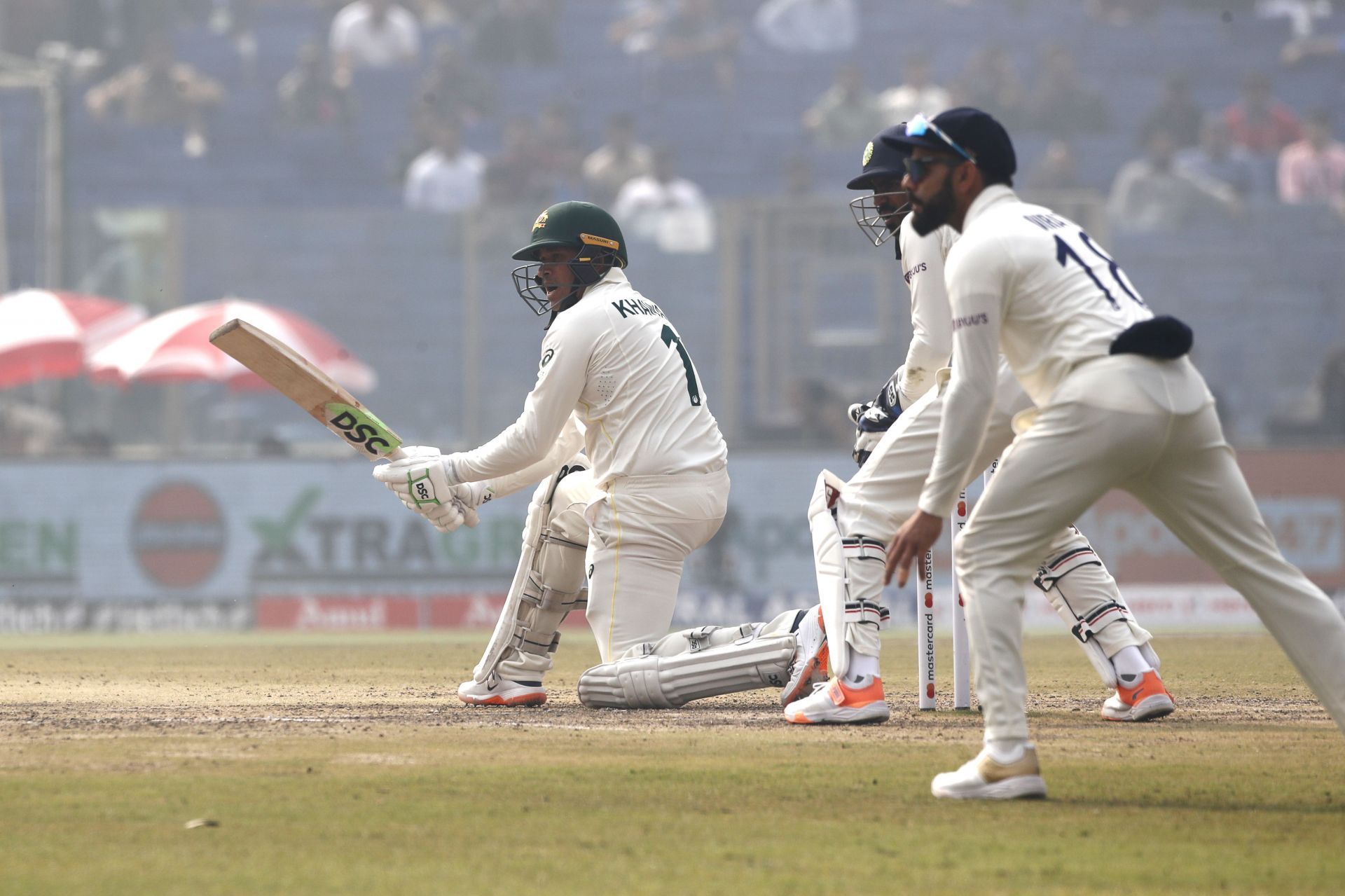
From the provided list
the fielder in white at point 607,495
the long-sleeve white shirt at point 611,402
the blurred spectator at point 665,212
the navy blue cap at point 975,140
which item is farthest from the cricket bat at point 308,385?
the blurred spectator at point 665,212

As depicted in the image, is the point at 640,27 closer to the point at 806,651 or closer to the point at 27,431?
the point at 27,431

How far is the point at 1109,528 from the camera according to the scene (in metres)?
15.1

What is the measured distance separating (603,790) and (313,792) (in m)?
A: 0.74

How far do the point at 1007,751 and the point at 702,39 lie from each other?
61.8 ft

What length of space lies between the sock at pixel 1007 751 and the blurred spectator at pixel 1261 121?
1753 centimetres

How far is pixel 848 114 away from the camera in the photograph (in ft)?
68.2

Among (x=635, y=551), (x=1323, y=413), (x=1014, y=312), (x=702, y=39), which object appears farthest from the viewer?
(x=702, y=39)

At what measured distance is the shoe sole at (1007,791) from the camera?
429 centimetres

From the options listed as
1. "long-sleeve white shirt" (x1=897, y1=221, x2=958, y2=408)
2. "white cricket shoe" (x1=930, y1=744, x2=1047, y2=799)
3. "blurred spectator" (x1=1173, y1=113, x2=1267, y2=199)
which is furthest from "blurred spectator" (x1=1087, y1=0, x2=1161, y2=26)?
"white cricket shoe" (x1=930, y1=744, x2=1047, y2=799)

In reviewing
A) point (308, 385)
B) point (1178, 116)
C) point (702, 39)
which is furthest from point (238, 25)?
point (308, 385)

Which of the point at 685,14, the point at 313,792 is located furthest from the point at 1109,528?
the point at 313,792

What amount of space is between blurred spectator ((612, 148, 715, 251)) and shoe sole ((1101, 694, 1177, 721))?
38.1ft

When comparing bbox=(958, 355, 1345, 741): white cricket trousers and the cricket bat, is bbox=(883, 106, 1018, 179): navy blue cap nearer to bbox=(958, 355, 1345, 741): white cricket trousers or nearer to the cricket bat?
bbox=(958, 355, 1345, 741): white cricket trousers

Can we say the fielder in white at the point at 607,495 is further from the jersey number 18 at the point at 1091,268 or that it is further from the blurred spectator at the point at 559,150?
the blurred spectator at the point at 559,150
